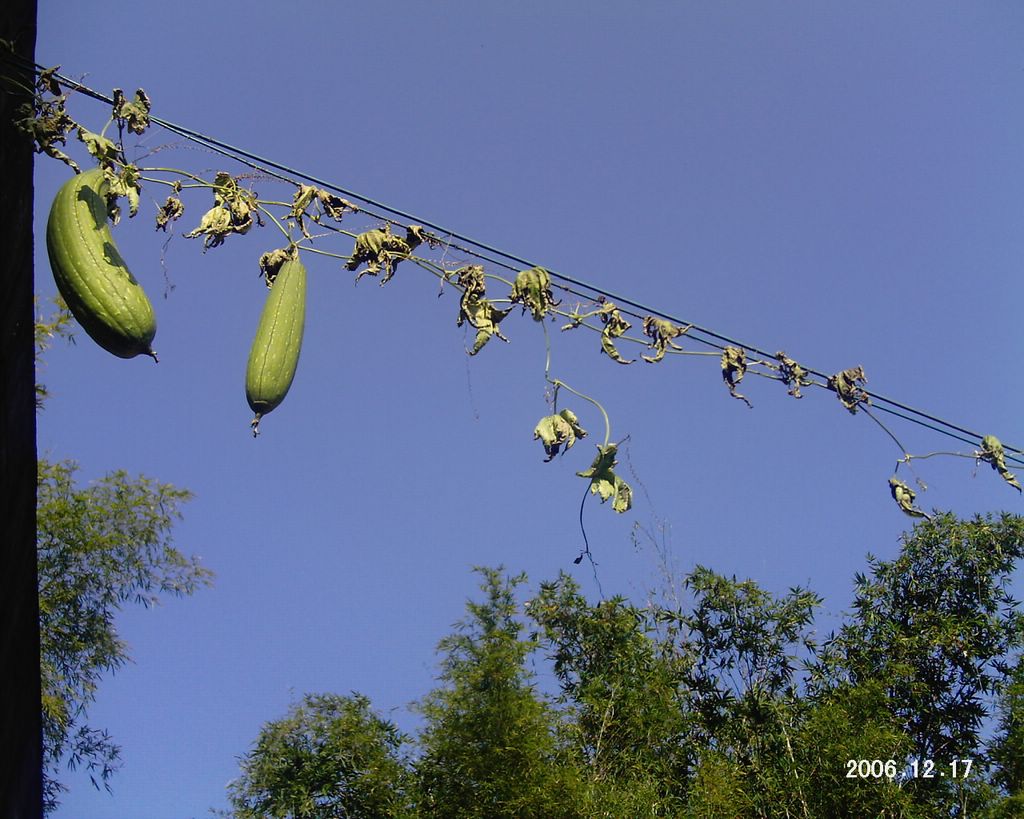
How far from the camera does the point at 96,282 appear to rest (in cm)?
198

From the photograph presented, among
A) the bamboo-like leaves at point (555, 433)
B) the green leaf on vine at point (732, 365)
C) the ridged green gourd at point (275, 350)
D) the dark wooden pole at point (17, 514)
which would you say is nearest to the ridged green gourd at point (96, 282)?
the dark wooden pole at point (17, 514)

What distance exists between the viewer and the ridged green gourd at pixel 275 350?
2.06 meters

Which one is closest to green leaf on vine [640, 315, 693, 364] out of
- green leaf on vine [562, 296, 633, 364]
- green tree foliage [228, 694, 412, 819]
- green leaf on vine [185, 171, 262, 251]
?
green leaf on vine [562, 296, 633, 364]

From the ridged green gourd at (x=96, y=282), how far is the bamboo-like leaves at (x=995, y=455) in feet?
11.5

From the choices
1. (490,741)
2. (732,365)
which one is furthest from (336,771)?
(732,365)

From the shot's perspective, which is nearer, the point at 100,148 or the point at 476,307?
the point at 100,148

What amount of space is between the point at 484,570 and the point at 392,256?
3.62 metres

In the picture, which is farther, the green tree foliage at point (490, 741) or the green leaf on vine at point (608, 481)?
the green tree foliage at point (490, 741)

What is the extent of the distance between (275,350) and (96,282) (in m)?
0.36

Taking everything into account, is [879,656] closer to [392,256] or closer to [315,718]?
[315,718]

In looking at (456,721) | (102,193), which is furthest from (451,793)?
(102,193)

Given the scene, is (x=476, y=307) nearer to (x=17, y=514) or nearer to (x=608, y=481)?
(x=608, y=481)

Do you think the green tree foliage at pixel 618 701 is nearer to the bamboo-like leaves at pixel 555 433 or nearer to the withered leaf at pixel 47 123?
the bamboo-like leaves at pixel 555 433

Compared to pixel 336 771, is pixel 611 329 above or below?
above
